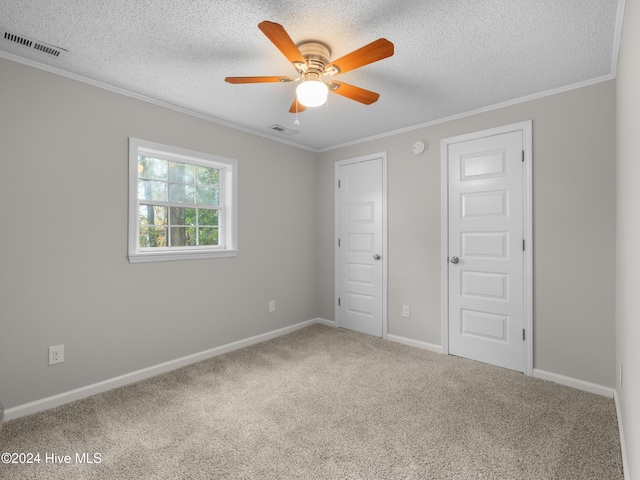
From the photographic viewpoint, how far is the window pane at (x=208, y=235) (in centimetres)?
339

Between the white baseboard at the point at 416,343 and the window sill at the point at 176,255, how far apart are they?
1.96m

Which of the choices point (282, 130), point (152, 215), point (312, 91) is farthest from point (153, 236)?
point (312, 91)

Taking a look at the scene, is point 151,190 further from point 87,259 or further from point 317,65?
point 317,65

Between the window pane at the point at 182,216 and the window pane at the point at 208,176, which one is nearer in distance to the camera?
the window pane at the point at 182,216

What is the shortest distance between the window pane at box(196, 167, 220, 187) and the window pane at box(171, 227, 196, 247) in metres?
0.49

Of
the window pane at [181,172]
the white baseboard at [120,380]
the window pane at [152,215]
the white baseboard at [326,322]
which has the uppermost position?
the window pane at [181,172]

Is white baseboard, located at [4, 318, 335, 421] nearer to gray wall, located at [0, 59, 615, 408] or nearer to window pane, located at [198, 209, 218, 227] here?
gray wall, located at [0, 59, 615, 408]

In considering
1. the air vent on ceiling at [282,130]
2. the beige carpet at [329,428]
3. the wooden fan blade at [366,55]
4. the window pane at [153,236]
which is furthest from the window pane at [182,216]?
the wooden fan blade at [366,55]

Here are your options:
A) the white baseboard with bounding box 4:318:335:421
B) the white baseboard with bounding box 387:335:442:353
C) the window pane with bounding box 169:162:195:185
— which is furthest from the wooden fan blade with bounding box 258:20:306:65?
the white baseboard with bounding box 387:335:442:353

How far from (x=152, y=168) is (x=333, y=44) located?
1.93 m

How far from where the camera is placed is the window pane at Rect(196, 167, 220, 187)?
11.0 ft

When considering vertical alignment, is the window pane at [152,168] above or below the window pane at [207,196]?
above

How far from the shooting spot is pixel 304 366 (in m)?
3.08

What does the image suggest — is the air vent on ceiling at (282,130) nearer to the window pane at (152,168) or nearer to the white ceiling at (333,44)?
the white ceiling at (333,44)
